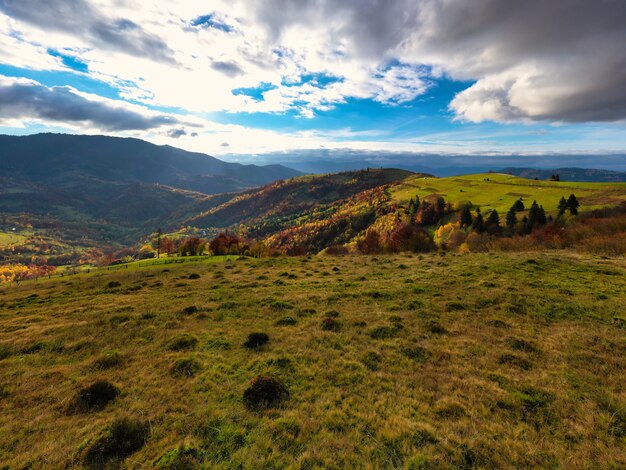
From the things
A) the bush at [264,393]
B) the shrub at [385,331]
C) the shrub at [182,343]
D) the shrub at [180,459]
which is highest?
the shrub at [180,459]

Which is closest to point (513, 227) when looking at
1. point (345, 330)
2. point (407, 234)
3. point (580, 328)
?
point (407, 234)

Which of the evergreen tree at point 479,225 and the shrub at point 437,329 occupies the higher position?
the shrub at point 437,329

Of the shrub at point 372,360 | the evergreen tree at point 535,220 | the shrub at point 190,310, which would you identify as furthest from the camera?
the evergreen tree at point 535,220

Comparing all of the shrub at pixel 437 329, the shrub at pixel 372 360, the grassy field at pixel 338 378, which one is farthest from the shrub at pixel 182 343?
the shrub at pixel 437 329

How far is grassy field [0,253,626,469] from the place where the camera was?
26.5ft

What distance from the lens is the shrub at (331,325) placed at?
1756 centimetres

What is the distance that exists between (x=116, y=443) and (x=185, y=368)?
478 cm

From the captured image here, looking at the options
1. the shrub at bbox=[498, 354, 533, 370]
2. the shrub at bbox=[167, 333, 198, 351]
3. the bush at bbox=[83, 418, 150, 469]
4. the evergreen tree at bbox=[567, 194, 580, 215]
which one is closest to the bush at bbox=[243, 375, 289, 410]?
the bush at bbox=[83, 418, 150, 469]

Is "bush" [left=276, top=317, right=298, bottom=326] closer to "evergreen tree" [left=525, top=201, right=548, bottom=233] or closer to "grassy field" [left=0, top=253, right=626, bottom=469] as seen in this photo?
"grassy field" [left=0, top=253, right=626, bottom=469]

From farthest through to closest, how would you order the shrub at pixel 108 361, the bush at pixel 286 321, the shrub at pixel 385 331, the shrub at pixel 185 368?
1. the bush at pixel 286 321
2. the shrub at pixel 385 331
3. the shrub at pixel 108 361
4. the shrub at pixel 185 368

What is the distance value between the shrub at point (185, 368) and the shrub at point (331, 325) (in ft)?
25.9

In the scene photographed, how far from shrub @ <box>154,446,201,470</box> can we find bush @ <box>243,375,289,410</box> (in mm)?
2594

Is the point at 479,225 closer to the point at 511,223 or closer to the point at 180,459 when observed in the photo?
the point at 511,223

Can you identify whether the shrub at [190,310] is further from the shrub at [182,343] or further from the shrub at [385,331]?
the shrub at [385,331]
